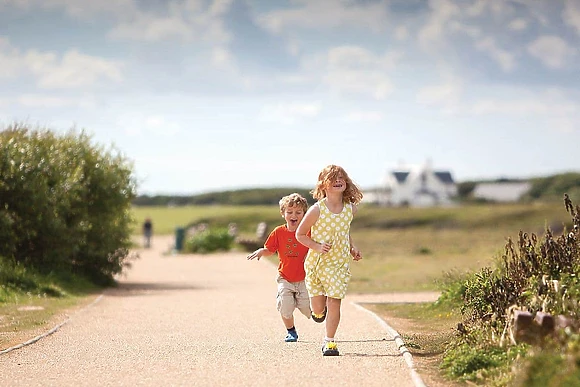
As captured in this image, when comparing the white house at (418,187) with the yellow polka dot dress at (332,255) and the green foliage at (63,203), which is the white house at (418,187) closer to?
the green foliage at (63,203)

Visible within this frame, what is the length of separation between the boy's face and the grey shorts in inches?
28.5

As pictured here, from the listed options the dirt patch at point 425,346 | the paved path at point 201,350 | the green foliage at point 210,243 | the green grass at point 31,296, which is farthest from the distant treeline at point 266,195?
the dirt patch at point 425,346


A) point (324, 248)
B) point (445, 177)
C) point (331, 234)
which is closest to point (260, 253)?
point (331, 234)

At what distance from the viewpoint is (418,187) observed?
12850cm

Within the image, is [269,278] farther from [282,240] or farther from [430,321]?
[282,240]

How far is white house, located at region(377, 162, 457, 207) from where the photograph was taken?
418 ft

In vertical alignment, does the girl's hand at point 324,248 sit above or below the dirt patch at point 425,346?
above

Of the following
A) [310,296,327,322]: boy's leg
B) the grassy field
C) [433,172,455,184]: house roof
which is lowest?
the grassy field

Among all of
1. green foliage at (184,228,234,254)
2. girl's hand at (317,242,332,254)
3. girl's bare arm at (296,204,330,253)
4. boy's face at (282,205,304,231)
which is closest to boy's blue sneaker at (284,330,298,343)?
boy's face at (282,205,304,231)

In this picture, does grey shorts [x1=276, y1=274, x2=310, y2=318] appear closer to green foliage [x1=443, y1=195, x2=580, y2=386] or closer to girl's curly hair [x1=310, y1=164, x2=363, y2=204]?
girl's curly hair [x1=310, y1=164, x2=363, y2=204]

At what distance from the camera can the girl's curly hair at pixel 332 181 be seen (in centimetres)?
1169

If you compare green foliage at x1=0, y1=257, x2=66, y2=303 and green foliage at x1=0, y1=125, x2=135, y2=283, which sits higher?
green foliage at x1=0, y1=125, x2=135, y2=283

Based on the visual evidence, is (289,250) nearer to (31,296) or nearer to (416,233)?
(31,296)

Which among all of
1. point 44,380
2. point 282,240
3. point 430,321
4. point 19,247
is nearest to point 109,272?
point 19,247
